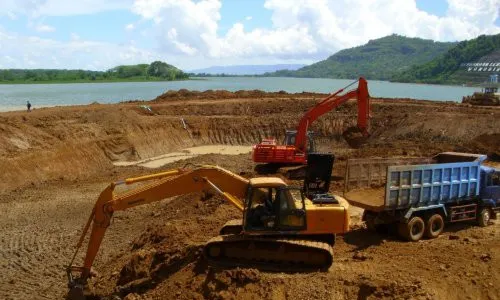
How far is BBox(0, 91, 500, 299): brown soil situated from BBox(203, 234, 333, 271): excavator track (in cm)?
37

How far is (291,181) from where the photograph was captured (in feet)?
72.5

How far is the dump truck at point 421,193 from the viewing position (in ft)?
43.9

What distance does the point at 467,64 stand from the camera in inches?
4894

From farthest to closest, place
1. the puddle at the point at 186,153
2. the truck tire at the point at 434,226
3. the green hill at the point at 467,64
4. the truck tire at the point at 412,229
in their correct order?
the green hill at the point at 467,64
the puddle at the point at 186,153
the truck tire at the point at 434,226
the truck tire at the point at 412,229

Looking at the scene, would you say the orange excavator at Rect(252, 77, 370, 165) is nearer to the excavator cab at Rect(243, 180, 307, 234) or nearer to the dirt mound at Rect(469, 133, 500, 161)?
the dirt mound at Rect(469, 133, 500, 161)

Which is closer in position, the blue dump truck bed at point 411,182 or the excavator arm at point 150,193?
the excavator arm at point 150,193

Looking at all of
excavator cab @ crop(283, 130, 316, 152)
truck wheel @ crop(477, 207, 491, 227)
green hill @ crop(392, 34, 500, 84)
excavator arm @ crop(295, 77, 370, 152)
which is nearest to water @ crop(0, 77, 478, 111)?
green hill @ crop(392, 34, 500, 84)

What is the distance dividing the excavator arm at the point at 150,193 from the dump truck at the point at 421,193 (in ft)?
14.4

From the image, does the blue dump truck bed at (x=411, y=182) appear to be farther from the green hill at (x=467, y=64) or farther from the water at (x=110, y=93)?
the green hill at (x=467, y=64)

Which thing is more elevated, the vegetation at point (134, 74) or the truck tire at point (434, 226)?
the vegetation at point (134, 74)

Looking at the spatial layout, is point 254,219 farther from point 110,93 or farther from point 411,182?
point 110,93

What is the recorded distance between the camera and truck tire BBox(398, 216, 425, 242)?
1340 centimetres

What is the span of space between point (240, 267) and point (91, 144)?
21394 millimetres

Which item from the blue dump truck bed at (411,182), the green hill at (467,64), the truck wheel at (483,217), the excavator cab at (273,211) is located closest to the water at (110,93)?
the green hill at (467,64)
